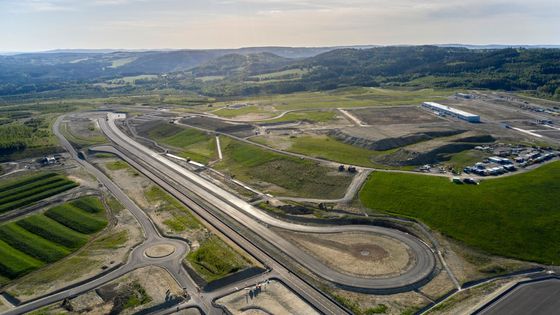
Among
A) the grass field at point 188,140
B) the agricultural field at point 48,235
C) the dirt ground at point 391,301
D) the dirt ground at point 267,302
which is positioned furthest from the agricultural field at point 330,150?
the agricultural field at point 48,235

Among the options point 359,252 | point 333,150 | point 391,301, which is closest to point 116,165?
point 333,150

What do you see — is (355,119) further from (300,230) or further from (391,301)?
(391,301)

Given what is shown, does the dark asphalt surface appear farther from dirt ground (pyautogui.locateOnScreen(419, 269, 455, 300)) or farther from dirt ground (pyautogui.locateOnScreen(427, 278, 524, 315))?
dirt ground (pyautogui.locateOnScreen(419, 269, 455, 300))

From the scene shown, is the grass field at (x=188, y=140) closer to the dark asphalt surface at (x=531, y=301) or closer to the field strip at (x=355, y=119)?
the field strip at (x=355, y=119)

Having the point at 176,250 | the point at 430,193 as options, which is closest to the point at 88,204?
the point at 176,250

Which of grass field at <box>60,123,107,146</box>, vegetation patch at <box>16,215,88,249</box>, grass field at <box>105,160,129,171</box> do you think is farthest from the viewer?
grass field at <box>60,123,107,146</box>

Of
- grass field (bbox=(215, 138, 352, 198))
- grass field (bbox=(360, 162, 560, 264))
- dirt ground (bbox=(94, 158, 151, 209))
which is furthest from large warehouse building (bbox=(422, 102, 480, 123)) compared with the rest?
dirt ground (bbox=(94, 158, 151, 209))
